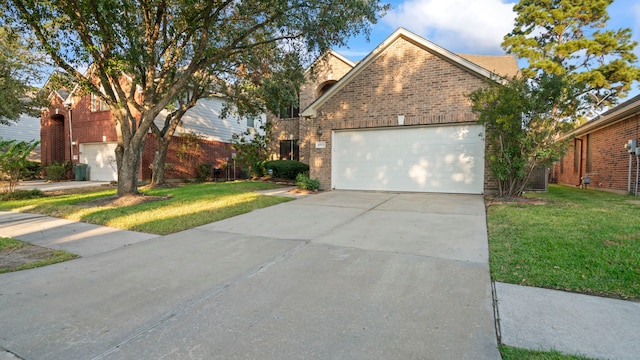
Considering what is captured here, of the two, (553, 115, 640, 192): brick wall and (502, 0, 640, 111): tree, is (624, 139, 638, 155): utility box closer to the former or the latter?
(553, 115, 640, 192): brick wall

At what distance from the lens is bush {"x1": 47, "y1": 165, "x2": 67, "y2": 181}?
18.5 metres

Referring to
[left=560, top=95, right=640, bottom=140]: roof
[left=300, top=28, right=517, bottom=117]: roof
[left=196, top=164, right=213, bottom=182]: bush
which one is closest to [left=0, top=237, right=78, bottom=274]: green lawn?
[left=300, top=28, right=517, bottom=117]: roof

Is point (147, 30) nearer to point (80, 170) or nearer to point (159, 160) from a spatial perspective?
point (159, 160)

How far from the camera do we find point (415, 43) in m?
11.4

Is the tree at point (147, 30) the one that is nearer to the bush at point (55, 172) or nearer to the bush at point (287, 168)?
the bush at point (287, 168)

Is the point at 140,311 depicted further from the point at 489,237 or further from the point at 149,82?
the point at 149,82

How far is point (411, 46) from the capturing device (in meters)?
11.5

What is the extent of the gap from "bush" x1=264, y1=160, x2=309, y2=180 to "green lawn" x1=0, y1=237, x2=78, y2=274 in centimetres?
1137

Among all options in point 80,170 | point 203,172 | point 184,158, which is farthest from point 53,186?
point 203,172

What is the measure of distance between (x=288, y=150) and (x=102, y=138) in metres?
10.7

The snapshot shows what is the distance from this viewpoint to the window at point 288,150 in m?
18.7

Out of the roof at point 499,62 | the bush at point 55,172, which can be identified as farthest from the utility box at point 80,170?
the roof at point 499,62

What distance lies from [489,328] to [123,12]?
10155mm

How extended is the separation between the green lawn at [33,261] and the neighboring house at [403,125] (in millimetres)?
9123
